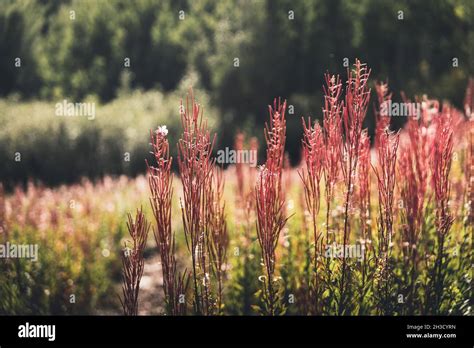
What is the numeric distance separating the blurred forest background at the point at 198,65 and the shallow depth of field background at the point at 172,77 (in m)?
0.04

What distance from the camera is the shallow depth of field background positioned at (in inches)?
369

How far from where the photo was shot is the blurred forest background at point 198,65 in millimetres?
13258

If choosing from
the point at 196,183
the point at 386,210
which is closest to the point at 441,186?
the point at 386,210

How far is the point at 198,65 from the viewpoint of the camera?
20859 millimetres

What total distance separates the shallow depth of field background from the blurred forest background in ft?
0.13

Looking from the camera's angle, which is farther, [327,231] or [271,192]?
[327,231]

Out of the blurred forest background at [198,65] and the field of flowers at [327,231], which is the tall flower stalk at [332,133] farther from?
the blurred forest background at [198,65]

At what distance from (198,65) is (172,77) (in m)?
1.96

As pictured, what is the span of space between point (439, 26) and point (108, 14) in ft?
47.8
